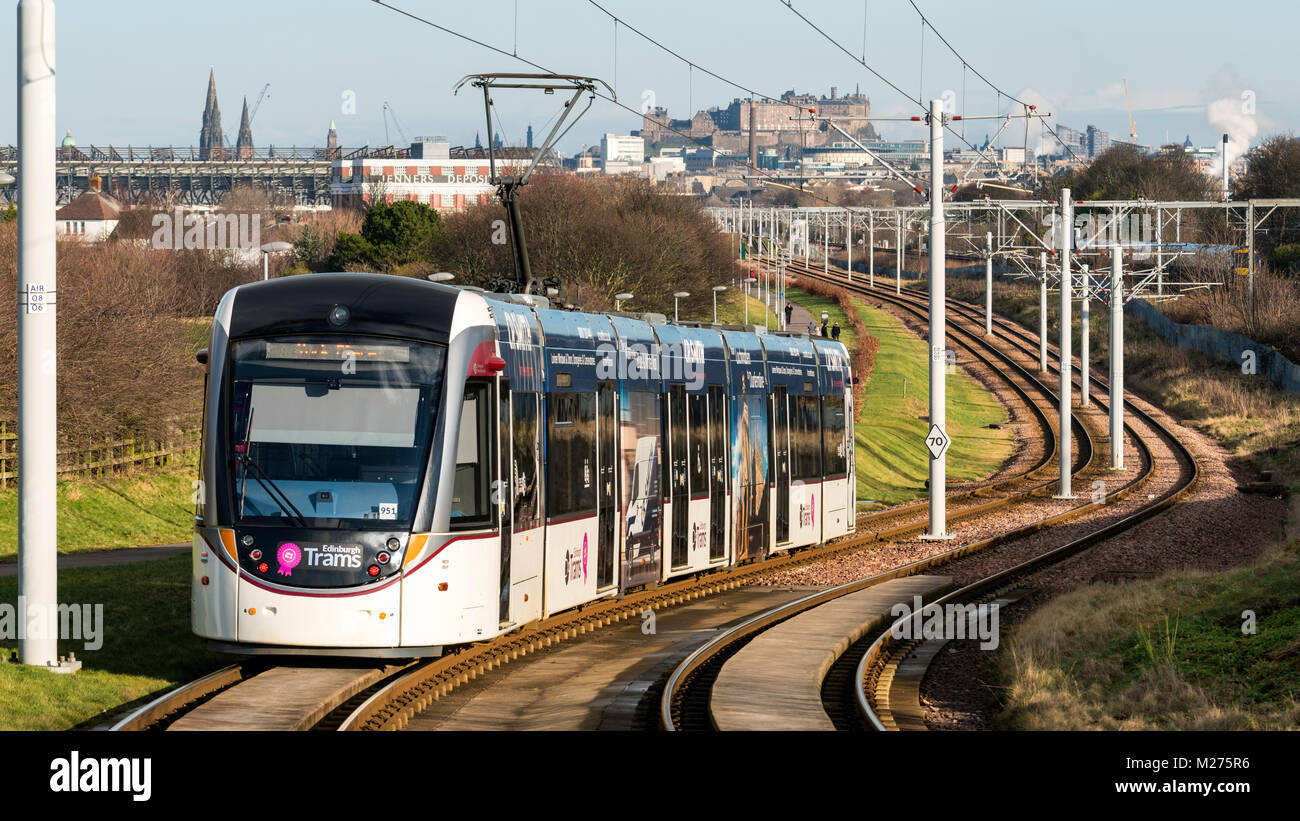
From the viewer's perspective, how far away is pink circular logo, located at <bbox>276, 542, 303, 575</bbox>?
14516 mm

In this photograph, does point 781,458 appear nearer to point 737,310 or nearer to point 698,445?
point 698,445

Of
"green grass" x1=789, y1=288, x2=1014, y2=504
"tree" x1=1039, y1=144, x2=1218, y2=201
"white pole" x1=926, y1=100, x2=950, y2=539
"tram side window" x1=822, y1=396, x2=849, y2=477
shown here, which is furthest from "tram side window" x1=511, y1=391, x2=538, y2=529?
"tree" x1=1039, y1=144, x2=1218, y2=201

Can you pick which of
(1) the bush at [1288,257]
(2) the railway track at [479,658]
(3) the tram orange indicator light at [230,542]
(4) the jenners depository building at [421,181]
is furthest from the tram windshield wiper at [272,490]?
(4) the jenners depository building at [421,181]

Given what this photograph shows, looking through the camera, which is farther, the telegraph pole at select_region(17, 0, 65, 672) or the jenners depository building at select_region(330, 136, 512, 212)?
the jenners depository building at select_region(330, 136, 512, 212)

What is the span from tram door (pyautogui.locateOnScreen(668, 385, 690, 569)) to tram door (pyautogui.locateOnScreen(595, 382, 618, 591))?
7.01 ft

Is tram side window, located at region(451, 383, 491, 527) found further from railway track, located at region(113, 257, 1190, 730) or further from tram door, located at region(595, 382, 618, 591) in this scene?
tram door, located at region(595, 382, 618, 591)

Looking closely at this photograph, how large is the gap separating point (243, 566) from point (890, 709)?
20.8 ft

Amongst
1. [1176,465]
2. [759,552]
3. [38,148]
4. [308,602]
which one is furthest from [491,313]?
[1176,465]

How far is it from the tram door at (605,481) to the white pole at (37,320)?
607cm

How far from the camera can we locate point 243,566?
1460 centimetres

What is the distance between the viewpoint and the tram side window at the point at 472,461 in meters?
15.1

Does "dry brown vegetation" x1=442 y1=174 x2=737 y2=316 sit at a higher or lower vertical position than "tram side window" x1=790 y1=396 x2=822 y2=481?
higher

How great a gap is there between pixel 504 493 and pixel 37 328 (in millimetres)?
4812

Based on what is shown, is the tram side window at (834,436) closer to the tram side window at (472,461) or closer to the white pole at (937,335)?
the white pole at (937,335)
